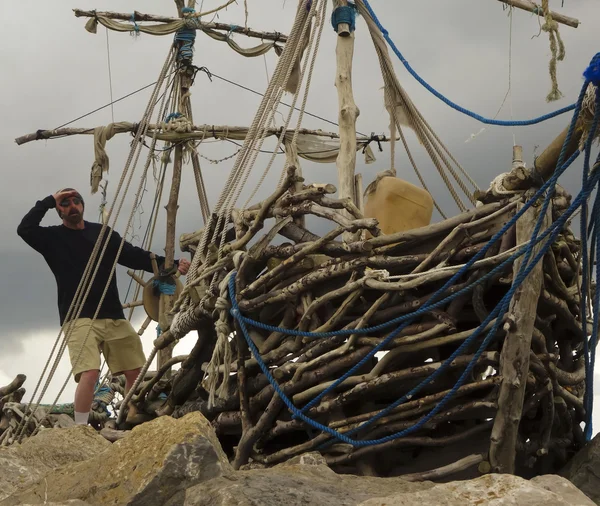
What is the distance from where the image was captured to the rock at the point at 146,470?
156 inches

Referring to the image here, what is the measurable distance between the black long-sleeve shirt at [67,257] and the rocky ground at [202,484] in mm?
3365

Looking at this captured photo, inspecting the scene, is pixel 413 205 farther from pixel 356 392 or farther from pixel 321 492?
pixel 321 492

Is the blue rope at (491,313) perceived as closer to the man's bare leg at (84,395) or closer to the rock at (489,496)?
the rock at (489,496)

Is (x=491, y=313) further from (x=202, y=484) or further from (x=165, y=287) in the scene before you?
(x=165, y=287)

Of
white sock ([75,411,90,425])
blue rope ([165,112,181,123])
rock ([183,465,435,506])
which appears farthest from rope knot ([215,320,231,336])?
blue rope ([165,112,181,123])

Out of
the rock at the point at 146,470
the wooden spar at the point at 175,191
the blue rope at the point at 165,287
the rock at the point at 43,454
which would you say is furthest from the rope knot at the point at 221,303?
the wooden spar at the point at 175,191

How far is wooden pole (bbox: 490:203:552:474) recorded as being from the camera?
5.59 metres

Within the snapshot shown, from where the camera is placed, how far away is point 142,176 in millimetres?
10961

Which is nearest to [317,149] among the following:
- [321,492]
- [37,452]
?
[37,452]

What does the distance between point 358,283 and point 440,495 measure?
100 inches

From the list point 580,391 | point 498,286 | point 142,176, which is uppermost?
point 142,176

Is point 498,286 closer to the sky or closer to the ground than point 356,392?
closer to the sky

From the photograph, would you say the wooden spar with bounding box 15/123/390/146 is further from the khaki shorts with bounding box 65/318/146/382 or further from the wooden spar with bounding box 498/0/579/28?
the khaki shorts with bounding box 65/318/146/382

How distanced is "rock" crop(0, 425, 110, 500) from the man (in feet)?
6.91
